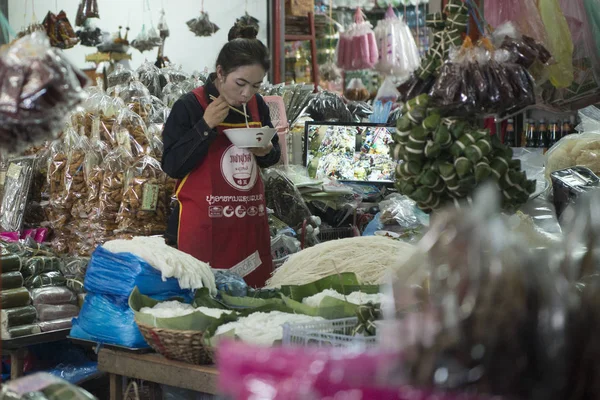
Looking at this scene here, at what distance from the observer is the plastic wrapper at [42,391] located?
1.12 m

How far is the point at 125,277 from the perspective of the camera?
2.68 m

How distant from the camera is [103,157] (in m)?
4.41

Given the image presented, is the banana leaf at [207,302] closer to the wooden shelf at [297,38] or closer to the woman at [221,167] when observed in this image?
the woman at [221,167]

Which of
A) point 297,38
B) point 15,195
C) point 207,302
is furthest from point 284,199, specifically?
point 297,38

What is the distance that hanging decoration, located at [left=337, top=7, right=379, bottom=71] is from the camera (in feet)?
28.3

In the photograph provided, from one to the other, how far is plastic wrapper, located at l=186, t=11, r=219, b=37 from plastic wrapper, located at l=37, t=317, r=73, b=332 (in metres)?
5.25

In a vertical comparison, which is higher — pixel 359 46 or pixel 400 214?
pixel 359 46

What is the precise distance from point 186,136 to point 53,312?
0.98 m

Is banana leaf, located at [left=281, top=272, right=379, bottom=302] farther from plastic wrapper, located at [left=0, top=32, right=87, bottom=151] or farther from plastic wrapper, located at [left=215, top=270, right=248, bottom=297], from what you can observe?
plastic wrapper, located at [left=0, top=32, right=87, bottom=151]

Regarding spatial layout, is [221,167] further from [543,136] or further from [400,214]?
[543,136]

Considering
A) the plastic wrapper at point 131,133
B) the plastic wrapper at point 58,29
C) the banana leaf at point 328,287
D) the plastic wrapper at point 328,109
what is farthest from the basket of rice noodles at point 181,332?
the plastic wrapper at point 58,29

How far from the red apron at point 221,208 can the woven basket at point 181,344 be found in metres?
1.14

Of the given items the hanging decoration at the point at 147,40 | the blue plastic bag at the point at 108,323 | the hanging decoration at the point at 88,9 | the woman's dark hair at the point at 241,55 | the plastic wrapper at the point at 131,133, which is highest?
the hanging decoration at the point at 88,9

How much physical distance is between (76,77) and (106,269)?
1405mm
